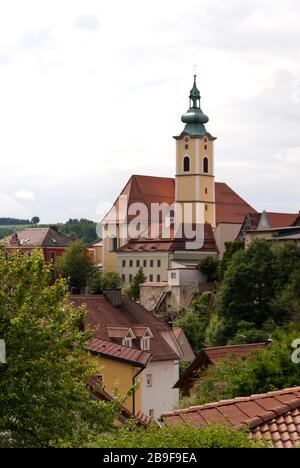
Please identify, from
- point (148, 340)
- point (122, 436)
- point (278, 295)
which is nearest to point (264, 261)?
point (278, 295)

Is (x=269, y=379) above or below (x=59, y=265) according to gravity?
below

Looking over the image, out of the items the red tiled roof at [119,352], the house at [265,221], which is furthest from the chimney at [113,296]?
the house at [265,221]

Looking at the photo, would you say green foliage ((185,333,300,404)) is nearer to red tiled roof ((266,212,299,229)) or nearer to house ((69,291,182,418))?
house ((69,291,182,418))

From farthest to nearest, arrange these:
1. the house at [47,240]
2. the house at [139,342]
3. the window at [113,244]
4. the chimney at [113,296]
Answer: the window at [113,244], the house at [47,240], the chimney at [113,296], the house at [139,342]

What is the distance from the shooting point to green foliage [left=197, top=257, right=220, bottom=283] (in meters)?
102

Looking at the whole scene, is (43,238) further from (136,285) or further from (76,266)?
(136,285)

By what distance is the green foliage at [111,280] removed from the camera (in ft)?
353

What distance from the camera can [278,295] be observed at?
80.4 metres

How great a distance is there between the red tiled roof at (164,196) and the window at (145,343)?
87.7 meters

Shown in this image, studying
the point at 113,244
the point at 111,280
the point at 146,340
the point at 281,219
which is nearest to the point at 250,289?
the point at 281,219

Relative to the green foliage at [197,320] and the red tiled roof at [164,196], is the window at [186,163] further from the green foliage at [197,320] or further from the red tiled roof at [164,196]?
the green foliage at [197,320]

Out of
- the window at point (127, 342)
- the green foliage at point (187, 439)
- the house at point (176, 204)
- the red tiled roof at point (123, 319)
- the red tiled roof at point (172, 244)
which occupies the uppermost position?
the house at point (176, 204)
